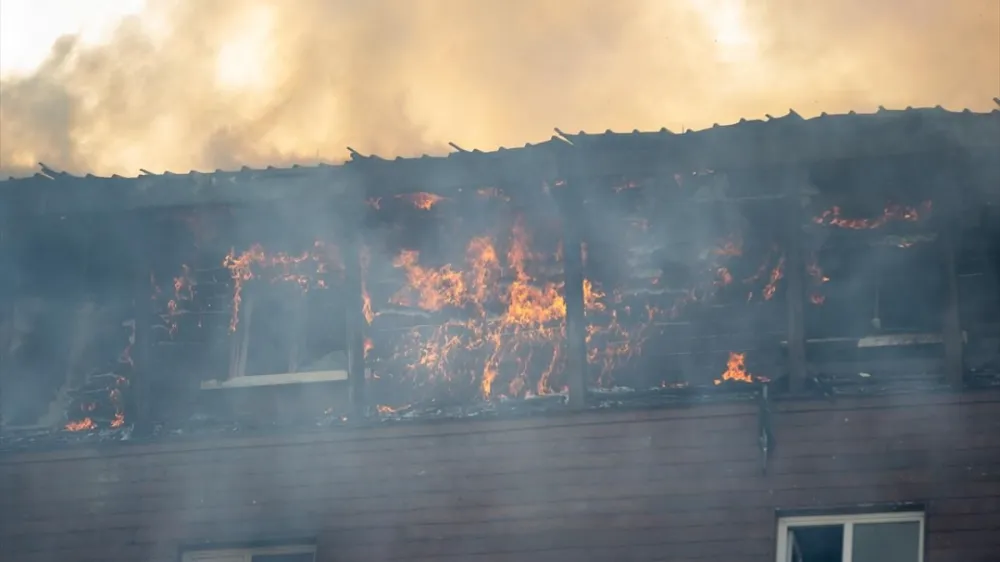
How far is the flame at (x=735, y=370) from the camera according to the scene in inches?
414

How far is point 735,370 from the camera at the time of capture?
34.7 ft

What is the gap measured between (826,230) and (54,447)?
6912 millimetres

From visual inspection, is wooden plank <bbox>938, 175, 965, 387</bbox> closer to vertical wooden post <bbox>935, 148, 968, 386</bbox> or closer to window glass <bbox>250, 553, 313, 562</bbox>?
vertical wooden post <bbox>935, 148, 968, 386</bbox>

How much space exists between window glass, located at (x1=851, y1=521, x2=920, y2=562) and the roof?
2.95 m

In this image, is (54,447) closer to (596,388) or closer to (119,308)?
(119,308)

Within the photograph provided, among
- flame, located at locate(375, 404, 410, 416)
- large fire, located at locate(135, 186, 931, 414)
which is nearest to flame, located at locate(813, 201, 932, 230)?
large fire, located at locate(135, 186, 931, 414)

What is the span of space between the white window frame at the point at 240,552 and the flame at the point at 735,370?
12.4ft

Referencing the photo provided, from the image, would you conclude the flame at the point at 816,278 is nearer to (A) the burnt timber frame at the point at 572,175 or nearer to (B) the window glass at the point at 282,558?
(A) the burnt timber frame at the point at 572,175

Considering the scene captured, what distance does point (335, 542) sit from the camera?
10.6 meters

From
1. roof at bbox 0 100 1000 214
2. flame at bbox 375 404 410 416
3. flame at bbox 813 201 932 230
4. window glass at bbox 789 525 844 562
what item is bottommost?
window glass at bbox 789 525 844 562

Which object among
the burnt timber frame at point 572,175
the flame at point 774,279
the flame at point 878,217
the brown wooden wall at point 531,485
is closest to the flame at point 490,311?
the burnt timber frame at point 572,175

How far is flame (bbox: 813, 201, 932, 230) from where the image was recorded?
1055 centimetres

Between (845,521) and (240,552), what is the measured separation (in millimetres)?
5003

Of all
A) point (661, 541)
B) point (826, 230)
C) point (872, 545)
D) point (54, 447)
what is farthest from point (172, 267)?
point (872, 545)
